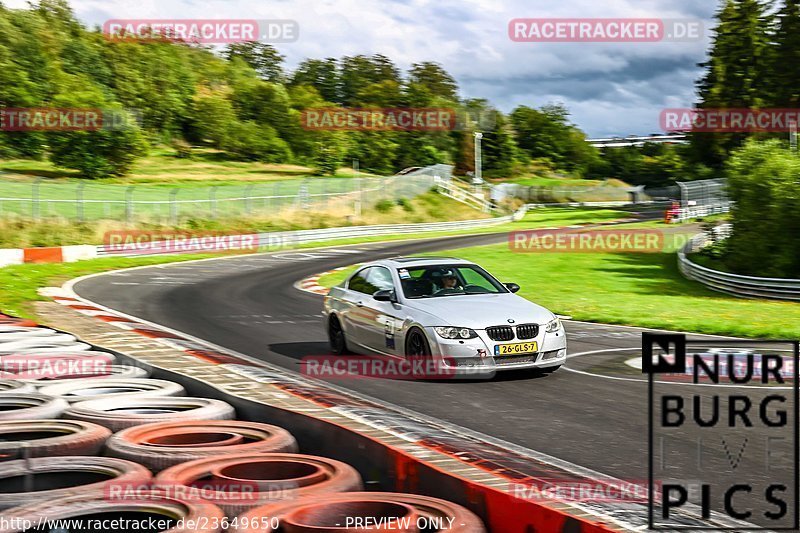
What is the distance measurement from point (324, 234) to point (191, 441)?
44.9m

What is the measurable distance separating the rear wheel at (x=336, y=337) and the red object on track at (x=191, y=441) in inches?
255

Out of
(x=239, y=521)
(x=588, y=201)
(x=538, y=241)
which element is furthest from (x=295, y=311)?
(x=588, y=201)

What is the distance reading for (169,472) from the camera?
532cm

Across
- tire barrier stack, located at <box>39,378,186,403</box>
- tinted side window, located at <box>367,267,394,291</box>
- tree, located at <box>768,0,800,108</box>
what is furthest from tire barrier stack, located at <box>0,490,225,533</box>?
tree, located at <box>768,0,800,108</box>

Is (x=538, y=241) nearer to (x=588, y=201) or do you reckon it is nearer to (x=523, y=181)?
(x=588, y=201)

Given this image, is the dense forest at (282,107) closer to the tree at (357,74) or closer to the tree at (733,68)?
the tree at (733,68)

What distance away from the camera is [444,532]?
4246mm

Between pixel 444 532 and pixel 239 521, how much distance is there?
97 cm

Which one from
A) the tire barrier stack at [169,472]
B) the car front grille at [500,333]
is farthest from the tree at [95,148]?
the tire barrier stack at [169,472]

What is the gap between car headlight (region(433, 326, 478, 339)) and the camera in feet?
35.5

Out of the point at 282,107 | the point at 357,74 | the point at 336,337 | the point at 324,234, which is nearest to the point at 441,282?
the point at 336,337

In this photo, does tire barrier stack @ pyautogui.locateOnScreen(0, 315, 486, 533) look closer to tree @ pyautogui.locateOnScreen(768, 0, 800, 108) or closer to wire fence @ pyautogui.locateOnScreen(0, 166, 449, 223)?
wire fence @ pyautogui.locateOnScreen(0, 166, 449, 223)

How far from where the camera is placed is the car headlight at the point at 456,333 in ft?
35.5

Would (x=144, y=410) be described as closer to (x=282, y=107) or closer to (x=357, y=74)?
(x=282, y=107)
